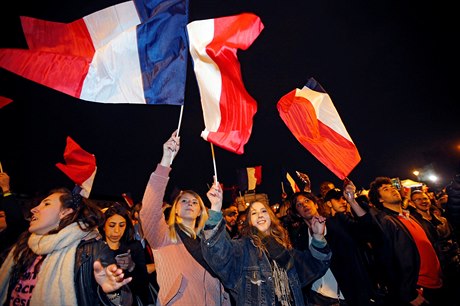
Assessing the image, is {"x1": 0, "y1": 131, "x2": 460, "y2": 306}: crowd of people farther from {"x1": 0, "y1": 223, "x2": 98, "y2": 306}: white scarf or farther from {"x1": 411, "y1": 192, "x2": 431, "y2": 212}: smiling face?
{"x1": 411, "y1": 192, "x2": 431, "y2": 212}: smiling face

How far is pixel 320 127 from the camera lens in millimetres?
5012

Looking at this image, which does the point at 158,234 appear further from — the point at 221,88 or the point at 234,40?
the point at 234,40

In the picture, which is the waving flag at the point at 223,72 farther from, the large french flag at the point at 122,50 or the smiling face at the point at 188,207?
the smiling face at the point at 188,207

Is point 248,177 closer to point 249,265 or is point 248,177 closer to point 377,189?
point 377,189

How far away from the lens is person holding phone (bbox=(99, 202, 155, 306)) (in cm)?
427

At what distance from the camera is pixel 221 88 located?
380 centimetres

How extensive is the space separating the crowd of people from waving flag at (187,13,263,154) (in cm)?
72

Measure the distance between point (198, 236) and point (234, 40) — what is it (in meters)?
2.83

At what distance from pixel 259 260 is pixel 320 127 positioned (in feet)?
9.73

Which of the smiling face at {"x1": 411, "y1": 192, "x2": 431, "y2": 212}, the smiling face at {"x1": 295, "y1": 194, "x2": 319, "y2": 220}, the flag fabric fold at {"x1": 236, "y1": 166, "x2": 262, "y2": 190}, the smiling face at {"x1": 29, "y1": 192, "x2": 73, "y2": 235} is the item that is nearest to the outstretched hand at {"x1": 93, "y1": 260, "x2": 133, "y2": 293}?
the smiling face at {"x1": 29, "y1": 192, "x2": 73, "y2": 235}

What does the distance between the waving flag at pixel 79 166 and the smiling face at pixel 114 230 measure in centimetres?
171

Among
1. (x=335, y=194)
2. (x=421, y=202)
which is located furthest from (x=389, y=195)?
(x=421, y=202)

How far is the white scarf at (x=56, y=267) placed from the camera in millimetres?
2494

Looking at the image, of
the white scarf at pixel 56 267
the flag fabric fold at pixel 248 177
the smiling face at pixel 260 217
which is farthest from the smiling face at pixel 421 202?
the white scarf at pixel 56 267
